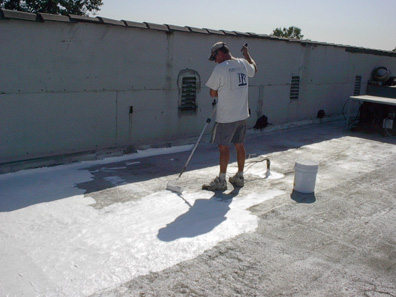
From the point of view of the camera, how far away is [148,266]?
331 centimetres

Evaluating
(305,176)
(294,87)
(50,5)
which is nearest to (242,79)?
(305,176)

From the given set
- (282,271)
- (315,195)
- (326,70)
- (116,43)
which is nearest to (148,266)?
(282,271)

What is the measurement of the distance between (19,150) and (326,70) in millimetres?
9152

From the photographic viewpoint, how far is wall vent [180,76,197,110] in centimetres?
788

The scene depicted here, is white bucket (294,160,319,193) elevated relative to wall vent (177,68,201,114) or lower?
lower

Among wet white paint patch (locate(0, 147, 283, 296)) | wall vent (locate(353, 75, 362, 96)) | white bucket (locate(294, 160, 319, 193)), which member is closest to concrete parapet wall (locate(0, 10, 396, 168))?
wet white paint patch (locate(0, 147, 283, 296))

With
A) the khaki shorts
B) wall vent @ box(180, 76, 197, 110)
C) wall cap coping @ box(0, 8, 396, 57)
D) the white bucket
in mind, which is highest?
wall cap coping @ box(0, 8, 396, 57)

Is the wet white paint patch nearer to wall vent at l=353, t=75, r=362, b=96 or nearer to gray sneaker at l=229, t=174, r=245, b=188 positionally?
gray sneaker at l=229, t=174, r=245, b=188

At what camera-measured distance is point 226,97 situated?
5.19m

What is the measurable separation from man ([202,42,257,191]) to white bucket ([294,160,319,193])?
852 millimetres

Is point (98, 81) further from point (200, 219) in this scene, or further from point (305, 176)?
point (305, 176)

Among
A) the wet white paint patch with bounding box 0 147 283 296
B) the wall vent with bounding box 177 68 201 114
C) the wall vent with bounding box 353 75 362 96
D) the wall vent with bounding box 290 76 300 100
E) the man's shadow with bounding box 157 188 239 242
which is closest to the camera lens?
the wet white paint patch with bounding box 0 147 283 296

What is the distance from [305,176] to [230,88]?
1521 mm

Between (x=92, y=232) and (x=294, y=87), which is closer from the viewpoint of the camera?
(x=92, y=232)
